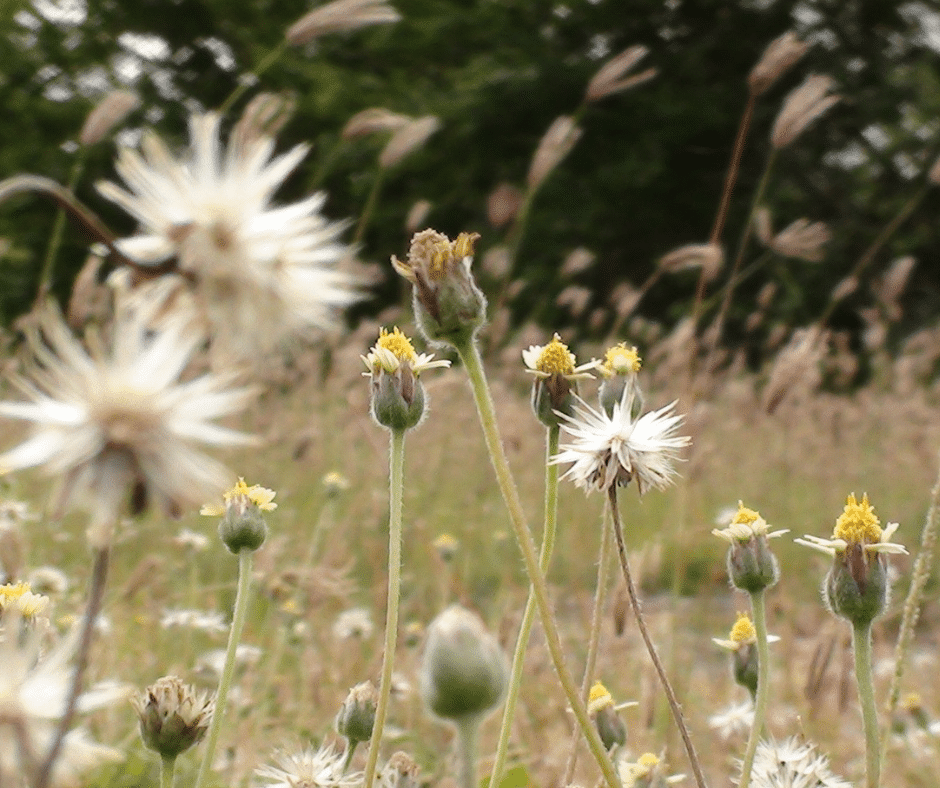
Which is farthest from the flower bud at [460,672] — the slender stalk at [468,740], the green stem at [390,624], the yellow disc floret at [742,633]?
the yellow disc floret at [742,633]

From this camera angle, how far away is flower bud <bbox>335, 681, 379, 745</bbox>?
792 mm

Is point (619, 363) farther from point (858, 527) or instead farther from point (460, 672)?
point (460, 672)

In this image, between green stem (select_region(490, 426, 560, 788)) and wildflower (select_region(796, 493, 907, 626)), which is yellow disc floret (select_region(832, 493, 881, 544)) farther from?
green stem (select_region(490, 426, 560, 788))

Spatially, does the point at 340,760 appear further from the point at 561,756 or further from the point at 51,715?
the point at 561,756

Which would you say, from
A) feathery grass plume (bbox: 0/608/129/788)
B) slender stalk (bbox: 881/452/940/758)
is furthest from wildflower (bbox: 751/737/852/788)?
feathery grass plume (bbox: 0/608/129/788)

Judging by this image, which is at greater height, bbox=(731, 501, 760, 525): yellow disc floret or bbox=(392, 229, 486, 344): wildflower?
bbox=(392, 229, 486, 344): wildflower

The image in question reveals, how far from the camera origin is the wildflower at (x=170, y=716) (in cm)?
68

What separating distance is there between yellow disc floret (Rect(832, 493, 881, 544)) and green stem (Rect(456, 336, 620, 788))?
0.74 ft

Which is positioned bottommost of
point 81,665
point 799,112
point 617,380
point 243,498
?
point 81,665

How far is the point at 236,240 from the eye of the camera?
1.13ft

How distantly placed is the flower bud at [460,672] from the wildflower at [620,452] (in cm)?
21

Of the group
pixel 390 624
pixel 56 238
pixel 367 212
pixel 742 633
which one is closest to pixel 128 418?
pixel 390 624

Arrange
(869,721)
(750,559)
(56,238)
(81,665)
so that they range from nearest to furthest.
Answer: (81,665), (869,721), (750,559), (56,238)

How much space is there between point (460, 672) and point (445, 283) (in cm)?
20
